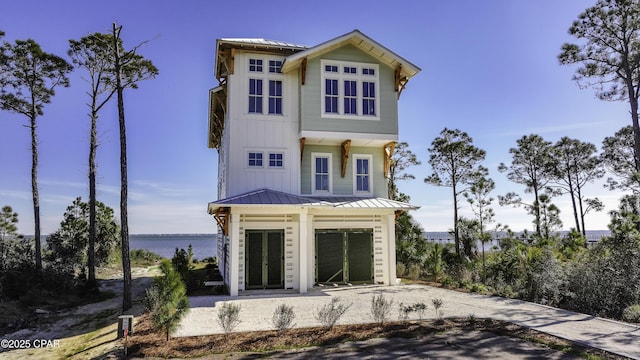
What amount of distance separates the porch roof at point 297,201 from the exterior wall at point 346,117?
9.07 ft

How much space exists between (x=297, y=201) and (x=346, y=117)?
4.09 metres

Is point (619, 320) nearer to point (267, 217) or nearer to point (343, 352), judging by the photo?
point (343, 352)

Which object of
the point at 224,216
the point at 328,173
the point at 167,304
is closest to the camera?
the point at 167,304

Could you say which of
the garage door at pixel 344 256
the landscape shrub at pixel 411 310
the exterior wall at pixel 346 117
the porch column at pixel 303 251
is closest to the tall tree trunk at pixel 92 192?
the porch column at pixel 303 251

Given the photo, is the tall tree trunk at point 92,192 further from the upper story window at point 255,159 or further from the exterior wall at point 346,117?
the exterior wall at point 346,117

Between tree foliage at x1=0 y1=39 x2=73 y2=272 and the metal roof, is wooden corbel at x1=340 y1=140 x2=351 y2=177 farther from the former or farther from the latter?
tree foliage at x1=0 y1=39 x2=73 y2=272

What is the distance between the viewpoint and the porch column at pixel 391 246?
52.3ft

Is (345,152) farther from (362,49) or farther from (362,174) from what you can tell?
(362,49)

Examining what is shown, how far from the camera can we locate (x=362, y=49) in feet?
53.9

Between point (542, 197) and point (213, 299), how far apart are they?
2644cm

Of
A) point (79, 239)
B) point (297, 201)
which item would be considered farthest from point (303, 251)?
point (79, 239)

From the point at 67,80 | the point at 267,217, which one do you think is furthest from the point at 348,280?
the point at 67,80

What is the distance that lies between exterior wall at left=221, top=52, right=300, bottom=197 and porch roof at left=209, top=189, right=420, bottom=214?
61cm

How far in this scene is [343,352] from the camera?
24.6 feet
